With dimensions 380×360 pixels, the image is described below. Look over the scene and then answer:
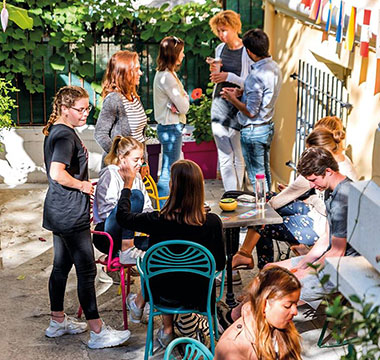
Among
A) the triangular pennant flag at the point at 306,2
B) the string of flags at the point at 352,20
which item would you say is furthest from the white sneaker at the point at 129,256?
the triangular pennant flag at the point at 306,2

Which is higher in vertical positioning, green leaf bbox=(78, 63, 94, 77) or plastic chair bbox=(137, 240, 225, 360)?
green leaf bbox=(78, 63, 94, 77)

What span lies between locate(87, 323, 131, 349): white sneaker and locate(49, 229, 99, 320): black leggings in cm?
13

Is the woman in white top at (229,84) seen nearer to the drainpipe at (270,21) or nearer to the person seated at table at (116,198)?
the drainpipe at (270,21)

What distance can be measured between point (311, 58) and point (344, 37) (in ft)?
4.20

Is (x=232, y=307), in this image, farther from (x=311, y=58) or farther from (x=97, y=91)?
(x=97, y=91)

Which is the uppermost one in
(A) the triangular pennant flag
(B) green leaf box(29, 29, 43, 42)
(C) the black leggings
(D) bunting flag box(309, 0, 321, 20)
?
(A) the triangular pennant flag

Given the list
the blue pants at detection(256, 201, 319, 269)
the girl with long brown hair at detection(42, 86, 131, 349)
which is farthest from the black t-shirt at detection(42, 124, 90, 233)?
the blue pants at detection(256, 201, 319, 269)

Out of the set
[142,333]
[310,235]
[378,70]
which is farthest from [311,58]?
[142,333]

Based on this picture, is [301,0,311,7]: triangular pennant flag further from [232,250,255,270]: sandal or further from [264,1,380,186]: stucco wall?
[232,250,255,270]: sandal

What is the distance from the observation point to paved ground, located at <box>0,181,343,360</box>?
584 centimetres

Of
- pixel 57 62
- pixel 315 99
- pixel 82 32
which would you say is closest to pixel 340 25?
pixel 315 99

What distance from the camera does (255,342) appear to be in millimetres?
3904

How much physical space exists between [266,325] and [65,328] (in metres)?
2.54

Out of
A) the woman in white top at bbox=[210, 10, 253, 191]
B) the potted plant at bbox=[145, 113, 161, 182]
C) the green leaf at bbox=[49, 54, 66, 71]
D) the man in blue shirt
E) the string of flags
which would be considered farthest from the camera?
the green leaf at bbox=[49, 54, 66, 71]
